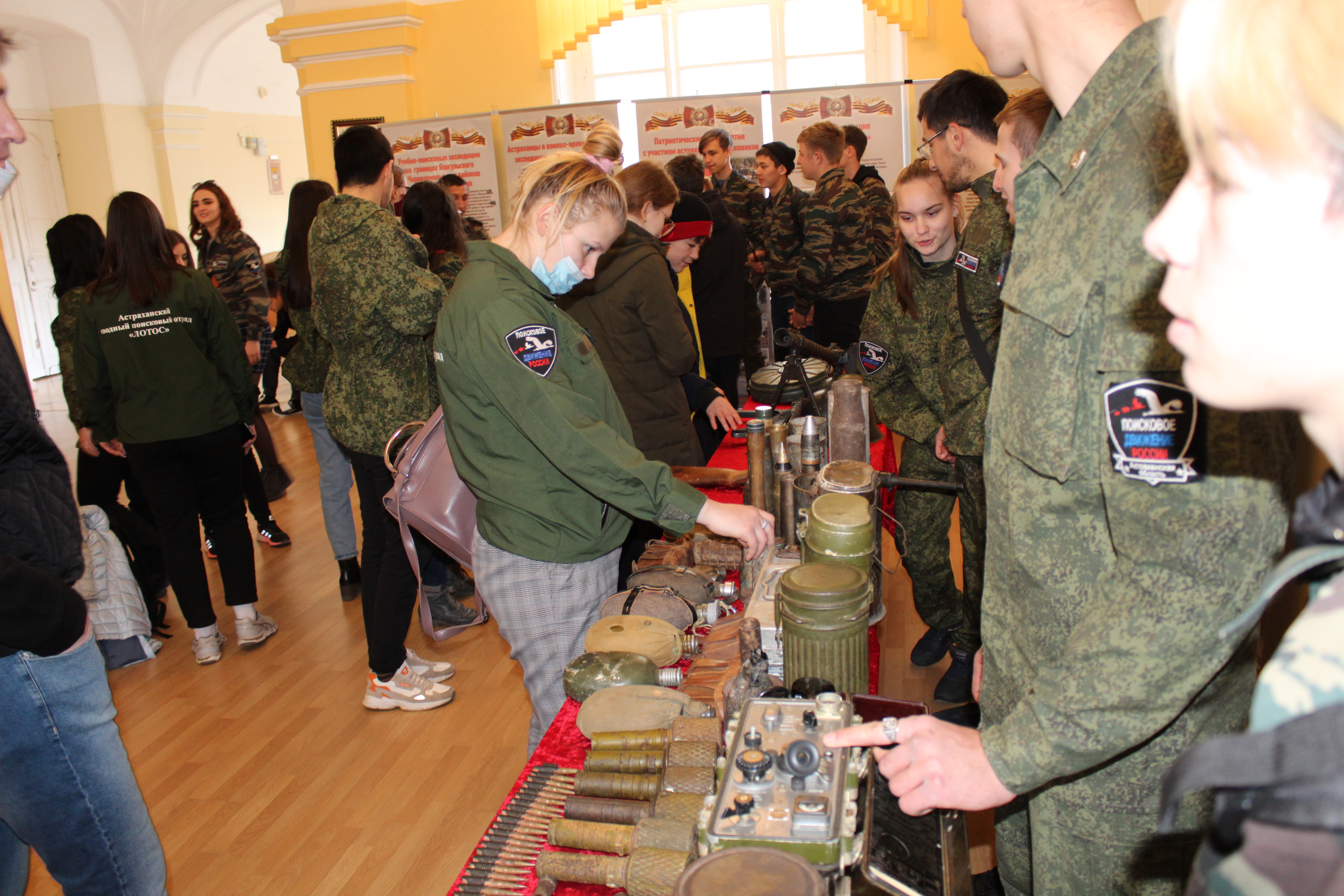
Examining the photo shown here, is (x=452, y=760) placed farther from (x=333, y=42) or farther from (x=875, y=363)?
(x=333, y=42)

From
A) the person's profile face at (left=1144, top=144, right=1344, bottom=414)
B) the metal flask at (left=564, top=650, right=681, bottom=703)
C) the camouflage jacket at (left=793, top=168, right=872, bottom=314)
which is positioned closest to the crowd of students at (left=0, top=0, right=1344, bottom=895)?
the person's profile face at (left=1144, top=144, right=1344, bottom=414)

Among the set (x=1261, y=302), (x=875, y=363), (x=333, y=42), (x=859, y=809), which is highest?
(x=333, y=42)

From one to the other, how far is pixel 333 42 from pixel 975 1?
27.9ft

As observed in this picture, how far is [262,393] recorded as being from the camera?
26.2ft

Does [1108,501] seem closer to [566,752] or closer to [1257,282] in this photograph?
[1257,282]

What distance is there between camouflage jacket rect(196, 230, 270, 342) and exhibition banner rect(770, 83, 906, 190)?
427 centimetres

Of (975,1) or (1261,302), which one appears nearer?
(1261,302)

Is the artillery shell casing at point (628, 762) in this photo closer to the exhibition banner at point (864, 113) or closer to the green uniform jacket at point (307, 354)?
the green uniform jacket at point (307, 354)

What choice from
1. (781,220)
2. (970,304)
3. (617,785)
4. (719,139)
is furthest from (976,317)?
(719,139)

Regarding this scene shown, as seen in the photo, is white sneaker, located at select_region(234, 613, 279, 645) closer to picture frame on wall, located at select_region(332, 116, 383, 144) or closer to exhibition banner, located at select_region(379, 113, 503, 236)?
exhibition banner, located at select_region(379, 113, 503, 236)

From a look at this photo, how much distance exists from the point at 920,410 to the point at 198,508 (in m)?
2.76

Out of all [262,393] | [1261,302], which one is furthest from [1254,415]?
[262,393]

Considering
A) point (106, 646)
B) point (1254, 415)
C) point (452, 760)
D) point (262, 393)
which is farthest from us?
point (262, 393)

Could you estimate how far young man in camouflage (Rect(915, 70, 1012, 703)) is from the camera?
7.98 ft
